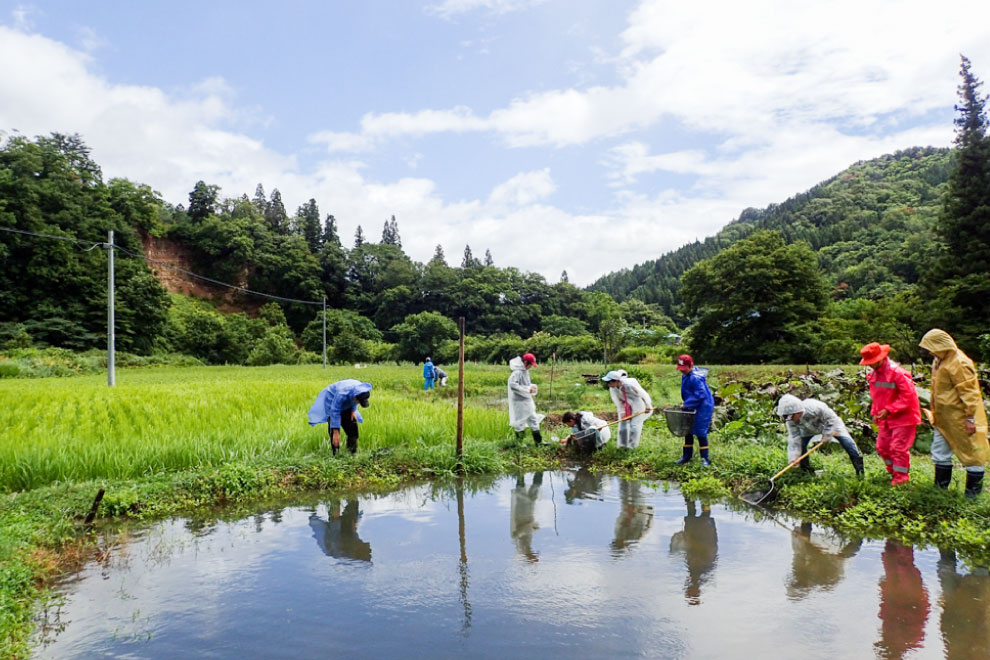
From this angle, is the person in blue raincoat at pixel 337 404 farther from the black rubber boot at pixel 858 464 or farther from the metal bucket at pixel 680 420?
the black rubber boot at pixel 858 464

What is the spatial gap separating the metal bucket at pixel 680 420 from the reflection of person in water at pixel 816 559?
2.02m

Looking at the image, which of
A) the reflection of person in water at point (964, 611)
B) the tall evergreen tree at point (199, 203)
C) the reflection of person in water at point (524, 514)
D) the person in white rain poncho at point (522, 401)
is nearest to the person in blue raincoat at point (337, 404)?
the reflection of person in water at point (524, 514)

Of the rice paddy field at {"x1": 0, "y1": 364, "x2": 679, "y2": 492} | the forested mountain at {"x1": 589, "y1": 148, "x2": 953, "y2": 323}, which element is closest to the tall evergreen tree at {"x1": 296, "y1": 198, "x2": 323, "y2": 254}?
the forested mountain at {"x1": 589, "y1": 148, "x2": 953, "y2": 323}

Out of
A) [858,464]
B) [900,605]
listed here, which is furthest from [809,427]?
[900,605]

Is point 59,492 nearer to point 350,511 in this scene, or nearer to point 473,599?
point 350,511

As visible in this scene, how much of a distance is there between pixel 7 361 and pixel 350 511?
85.0ft

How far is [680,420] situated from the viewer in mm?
7730

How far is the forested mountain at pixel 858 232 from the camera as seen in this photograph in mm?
43812

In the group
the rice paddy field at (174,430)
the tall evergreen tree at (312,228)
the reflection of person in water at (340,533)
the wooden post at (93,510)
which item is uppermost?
the tall evergreen tree at (312,228)

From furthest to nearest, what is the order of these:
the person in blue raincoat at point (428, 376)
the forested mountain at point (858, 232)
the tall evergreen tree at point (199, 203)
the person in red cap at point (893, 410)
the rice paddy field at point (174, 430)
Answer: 1. the tall evergreen tree at point (199, 203)
2. the forested mountain at point (858, 232)
3. the person in blue raincoat at point (428, 376)
4. the rice paddy field at point (174, 430)
5. the person in red cap at point (893, 410)

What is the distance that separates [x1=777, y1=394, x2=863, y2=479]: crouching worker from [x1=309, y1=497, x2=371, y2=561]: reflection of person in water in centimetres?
496

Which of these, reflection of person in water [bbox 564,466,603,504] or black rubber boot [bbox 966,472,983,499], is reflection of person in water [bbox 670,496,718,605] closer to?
reflection of person in water [bbox 564,466,603,504]

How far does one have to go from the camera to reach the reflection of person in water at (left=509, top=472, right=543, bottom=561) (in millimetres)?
5409

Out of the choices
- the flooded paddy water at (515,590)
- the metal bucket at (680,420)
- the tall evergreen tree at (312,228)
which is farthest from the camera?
the tall evergreen tree at (312,228)
